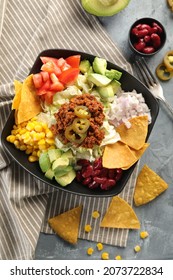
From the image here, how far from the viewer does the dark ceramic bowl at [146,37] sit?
4637 millimetres

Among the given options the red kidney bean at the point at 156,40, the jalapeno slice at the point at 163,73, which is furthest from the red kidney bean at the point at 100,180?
the red kidney bean at the point at 156,40

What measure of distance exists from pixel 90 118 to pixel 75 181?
568 millimetres

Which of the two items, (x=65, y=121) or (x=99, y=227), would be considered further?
(x=99, y=227)

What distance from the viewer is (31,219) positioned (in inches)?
182

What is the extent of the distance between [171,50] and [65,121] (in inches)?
49.1

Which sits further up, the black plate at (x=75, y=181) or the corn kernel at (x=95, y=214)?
the black plate at (x=75, y=181)

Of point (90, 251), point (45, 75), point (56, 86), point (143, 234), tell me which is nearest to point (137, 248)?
point (143, 234)

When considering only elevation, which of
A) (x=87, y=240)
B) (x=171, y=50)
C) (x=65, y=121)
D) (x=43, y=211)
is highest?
(x=65, y=121)

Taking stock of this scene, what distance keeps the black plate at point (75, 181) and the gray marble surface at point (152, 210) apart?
0.35 meters

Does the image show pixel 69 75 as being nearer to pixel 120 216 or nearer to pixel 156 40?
pixel 156 40

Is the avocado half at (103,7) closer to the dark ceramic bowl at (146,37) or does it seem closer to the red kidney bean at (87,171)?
the dark ceramic bowl at (146,37)

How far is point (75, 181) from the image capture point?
4.44 m
